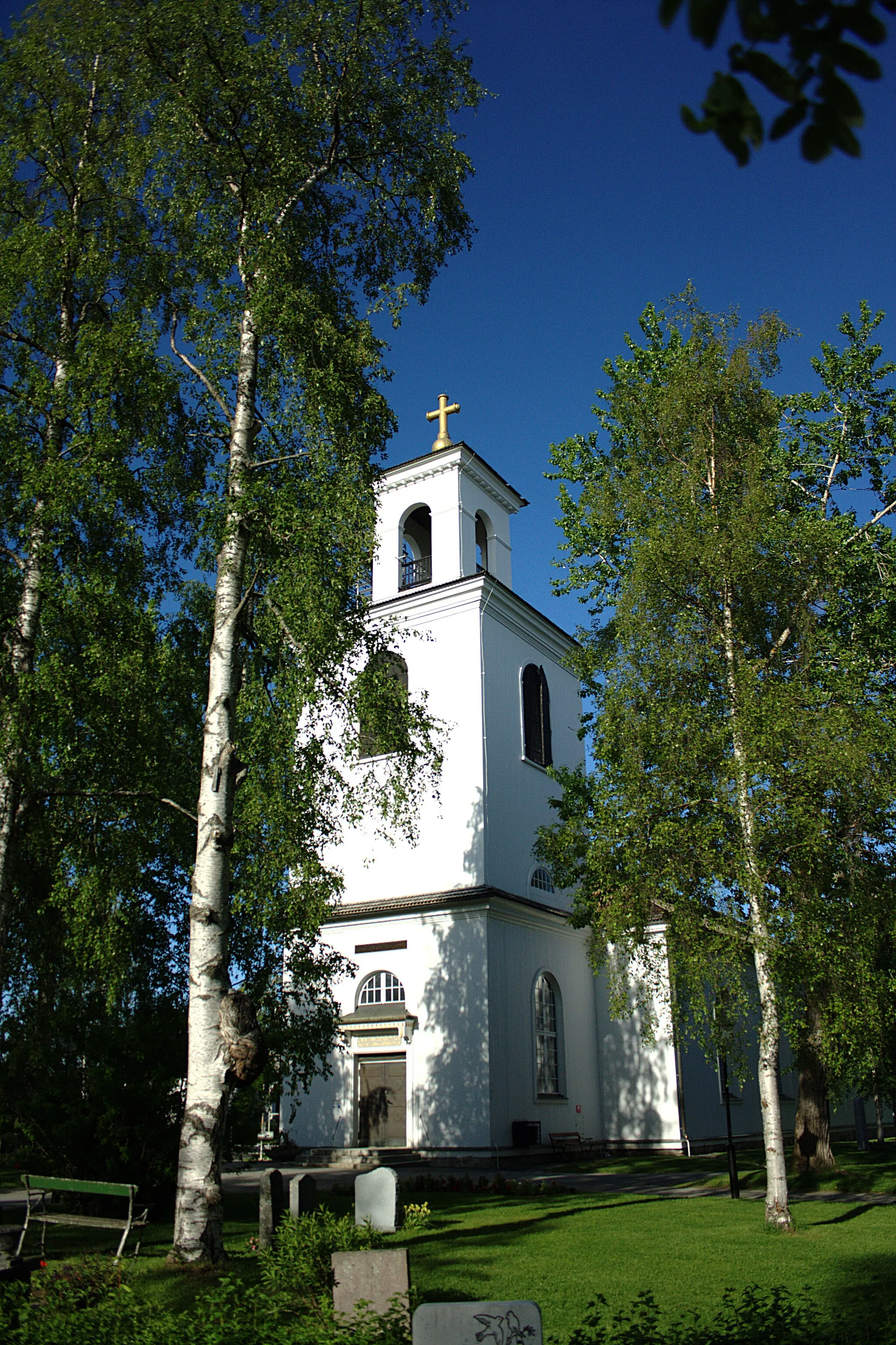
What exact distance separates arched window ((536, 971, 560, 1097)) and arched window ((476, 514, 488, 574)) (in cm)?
1214

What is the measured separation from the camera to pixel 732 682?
1493cm

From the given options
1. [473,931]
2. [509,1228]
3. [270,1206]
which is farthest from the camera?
[473,931]

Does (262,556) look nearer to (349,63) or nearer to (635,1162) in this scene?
(349,63)

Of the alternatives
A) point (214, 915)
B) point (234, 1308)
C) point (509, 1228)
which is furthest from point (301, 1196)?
point (509, 1228)

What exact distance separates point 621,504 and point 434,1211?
40.2 feet

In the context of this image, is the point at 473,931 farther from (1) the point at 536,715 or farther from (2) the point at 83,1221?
(2) the point at 83,1221

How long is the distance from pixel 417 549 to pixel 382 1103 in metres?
16.0

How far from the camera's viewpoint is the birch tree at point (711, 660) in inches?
546

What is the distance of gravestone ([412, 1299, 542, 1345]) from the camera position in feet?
14.4

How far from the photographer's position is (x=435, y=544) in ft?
93.5

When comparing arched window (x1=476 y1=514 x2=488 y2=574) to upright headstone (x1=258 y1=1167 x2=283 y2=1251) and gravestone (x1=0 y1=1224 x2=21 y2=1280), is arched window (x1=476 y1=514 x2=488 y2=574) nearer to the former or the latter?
upright headstone (x1=258 y1=1167 x2=283 y2=1251)

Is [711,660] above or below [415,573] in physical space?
below

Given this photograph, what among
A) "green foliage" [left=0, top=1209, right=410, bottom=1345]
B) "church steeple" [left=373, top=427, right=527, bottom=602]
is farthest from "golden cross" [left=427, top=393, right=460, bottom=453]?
"green foliage" [left=0, top=1209, right=410, bottom=1345]

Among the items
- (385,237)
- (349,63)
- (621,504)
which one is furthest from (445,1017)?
(349,63)
